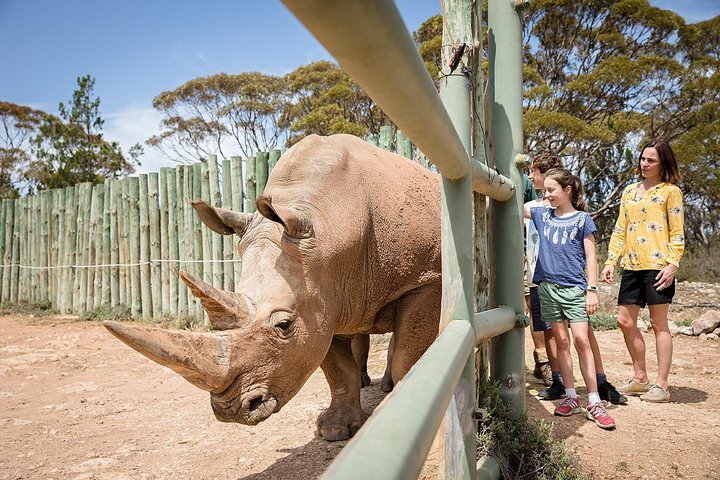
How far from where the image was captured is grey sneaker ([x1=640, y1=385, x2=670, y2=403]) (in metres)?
3.94

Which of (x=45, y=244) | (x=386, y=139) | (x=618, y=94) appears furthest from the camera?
(x=618, y=94)

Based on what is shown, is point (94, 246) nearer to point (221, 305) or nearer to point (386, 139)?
point (386, 139)

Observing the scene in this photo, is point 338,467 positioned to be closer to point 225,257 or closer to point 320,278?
point 320,278

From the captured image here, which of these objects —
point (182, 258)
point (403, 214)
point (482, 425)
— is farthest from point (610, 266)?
point (182, 258)

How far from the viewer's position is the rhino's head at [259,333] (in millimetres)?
2268

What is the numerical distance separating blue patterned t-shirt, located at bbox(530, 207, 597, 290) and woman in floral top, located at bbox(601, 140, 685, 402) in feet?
0.94

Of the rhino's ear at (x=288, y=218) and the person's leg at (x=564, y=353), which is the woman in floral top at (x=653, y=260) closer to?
the person's leg at (x=564, y=353)

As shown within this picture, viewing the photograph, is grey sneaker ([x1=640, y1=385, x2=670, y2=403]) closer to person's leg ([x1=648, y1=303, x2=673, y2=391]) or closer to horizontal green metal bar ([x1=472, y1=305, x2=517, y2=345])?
person's leg ([x1=648, y1=303, x2=673, y2=391])

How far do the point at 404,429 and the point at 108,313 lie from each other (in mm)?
10232

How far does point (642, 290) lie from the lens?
4.18 metres

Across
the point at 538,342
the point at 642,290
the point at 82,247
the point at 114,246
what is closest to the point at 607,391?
the point at 642,290

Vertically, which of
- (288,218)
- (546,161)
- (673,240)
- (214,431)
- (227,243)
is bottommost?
(214,431)

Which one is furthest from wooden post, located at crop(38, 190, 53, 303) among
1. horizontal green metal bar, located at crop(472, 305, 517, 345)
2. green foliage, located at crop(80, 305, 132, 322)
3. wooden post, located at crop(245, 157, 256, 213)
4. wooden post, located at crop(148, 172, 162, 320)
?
horizontal green metal bar, located at crop(472, 305, 517, 345)

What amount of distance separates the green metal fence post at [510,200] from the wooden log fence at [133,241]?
10.8ft
